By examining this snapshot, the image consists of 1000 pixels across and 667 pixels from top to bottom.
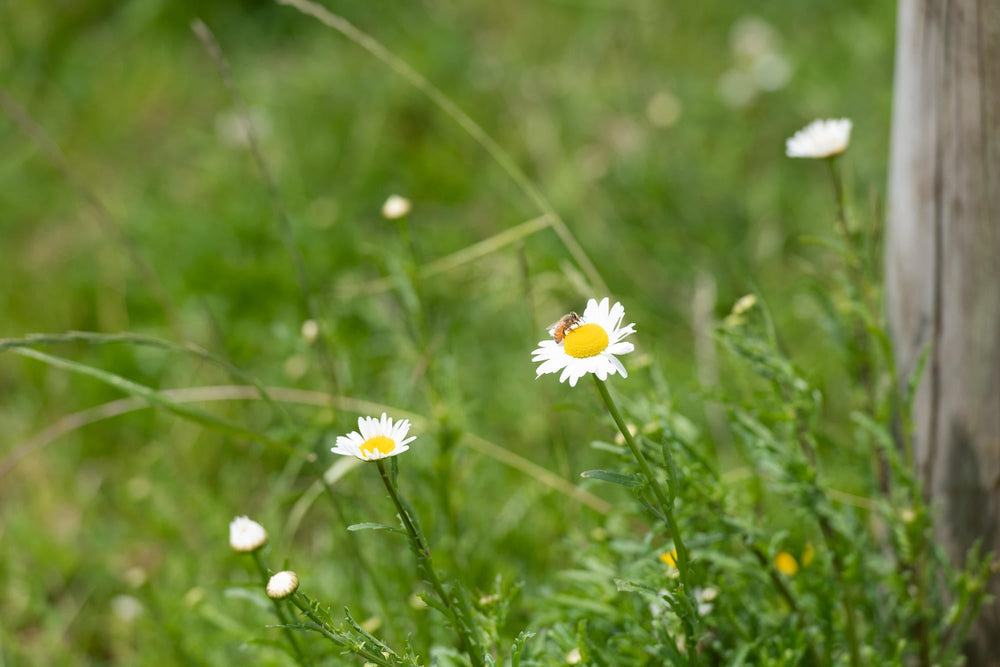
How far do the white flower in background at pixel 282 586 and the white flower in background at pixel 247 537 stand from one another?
202 mm

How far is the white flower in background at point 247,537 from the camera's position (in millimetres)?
1185

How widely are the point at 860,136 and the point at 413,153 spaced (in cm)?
159

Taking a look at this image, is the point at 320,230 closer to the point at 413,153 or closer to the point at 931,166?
the point at 413,153

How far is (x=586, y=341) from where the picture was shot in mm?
983

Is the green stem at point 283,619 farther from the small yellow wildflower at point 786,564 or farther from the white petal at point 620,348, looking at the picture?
the small yellow wildflower at point 786,564

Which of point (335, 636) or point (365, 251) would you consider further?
point (365, 251)

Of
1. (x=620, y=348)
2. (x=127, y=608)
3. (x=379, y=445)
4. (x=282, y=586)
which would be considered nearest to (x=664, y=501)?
(x=620, y=348)

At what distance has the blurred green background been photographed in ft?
6.22

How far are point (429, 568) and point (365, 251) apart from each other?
0.87 meters

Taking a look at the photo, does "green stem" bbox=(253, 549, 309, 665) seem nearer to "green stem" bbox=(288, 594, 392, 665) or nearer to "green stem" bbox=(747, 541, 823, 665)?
"green stem" bbox=(288, 594, 392, 665)

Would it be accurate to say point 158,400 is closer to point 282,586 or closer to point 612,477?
point 282,586

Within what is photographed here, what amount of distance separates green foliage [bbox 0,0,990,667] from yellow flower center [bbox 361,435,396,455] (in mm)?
34

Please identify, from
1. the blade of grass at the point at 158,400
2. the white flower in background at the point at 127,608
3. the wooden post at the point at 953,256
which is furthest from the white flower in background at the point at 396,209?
the white flower in background at the point at 127,608

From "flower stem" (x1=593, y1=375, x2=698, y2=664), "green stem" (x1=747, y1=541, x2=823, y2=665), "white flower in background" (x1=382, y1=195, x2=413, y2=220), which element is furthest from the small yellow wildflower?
"white flower in background" (x1=382, y1=195, x2=413, y2=220)
